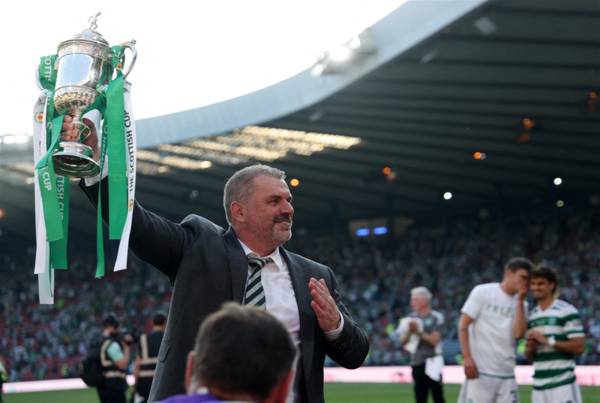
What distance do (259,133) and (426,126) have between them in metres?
4.93

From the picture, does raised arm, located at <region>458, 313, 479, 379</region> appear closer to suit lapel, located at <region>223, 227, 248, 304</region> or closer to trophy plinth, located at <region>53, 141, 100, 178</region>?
suit lapel, located at <region>223, 227, 248, 304</region>

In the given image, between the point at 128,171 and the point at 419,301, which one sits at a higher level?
the point at 128,171

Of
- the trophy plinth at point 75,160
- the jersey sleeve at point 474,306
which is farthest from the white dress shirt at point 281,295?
the jersey sleeve at point 474,306

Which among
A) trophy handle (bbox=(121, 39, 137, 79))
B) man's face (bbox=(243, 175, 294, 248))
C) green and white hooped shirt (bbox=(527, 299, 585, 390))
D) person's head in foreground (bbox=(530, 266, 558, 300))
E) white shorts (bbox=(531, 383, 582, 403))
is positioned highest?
trophy handle (bbox=(121, 39, 137, 79))

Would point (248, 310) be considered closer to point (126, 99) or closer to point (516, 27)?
point (126, 99)

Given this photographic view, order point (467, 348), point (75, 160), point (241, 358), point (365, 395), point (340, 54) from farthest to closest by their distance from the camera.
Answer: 1. point (340, 54)
2. point (365, 395)
3. point (467, 348)
4. point (75, 160)
5. point (241, 358)

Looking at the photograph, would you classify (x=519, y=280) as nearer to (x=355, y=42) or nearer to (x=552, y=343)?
(x=552, y=343)

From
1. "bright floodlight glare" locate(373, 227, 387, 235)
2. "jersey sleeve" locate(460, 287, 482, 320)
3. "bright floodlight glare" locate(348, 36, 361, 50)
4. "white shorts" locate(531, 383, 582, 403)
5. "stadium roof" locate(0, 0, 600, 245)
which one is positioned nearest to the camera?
"white shorts" locate(531, 383, 582, 403)

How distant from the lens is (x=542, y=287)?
7.96m

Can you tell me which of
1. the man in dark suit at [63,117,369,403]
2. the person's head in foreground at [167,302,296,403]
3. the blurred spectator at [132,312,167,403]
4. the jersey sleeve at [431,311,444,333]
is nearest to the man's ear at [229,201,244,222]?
the man in dark suit at [63,117,369,403]

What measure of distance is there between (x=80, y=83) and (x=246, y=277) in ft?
3.61

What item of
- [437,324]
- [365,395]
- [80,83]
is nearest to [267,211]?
[80,83]

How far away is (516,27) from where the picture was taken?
65.2 ft

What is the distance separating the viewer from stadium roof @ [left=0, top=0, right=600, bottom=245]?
2077 cm
